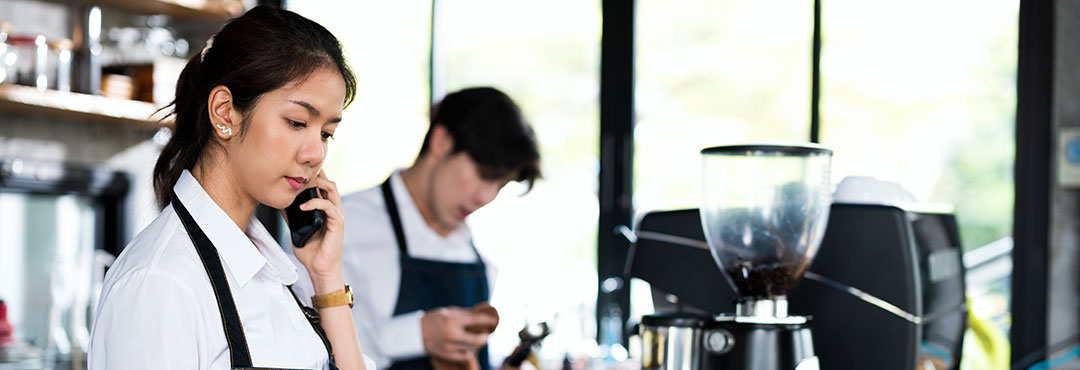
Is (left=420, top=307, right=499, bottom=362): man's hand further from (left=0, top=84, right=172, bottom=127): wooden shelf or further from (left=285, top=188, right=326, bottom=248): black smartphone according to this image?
(left=0, top=84, right=172, bottom=127): wooden shelf

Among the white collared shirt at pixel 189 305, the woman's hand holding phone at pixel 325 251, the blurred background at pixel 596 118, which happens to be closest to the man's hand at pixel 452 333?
the blurred background at pixel 596 118

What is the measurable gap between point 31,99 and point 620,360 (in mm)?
1927

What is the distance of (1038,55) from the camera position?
245 cm

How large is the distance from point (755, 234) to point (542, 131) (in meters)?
1.94

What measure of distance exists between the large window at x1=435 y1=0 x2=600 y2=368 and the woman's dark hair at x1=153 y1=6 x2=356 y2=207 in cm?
216

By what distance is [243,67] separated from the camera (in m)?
1.08

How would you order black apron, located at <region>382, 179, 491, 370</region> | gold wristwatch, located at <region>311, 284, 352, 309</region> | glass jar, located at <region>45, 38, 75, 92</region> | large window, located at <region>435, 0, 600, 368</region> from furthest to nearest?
large window, located at <region>435, 0, 600, 368</region>
glass jar, located at <region>45, 38, 75, 92</region>
black apron, located at <region>382, 179, 491, 370</region>
gold wristwatch, located at <region>311, 284, 352, 309</region>

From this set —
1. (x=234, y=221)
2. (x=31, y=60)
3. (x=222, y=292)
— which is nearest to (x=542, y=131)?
(x=31, y=60)

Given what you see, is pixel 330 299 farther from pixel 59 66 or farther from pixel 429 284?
pixel 59 66

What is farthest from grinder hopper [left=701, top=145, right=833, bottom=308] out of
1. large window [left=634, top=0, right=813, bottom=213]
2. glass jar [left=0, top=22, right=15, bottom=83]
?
glass jar [left=0, top=22, right=15, bottom=83]

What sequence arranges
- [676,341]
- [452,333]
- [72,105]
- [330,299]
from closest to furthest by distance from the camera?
[330,299]
[676,341]
[452,333]
[72,105]

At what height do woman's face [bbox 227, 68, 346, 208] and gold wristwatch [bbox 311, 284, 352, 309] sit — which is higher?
woman's face [bbox 227, 68, 346, 208]

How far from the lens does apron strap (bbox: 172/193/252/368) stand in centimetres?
101

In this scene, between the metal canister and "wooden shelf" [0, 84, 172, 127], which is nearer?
the metal canister
